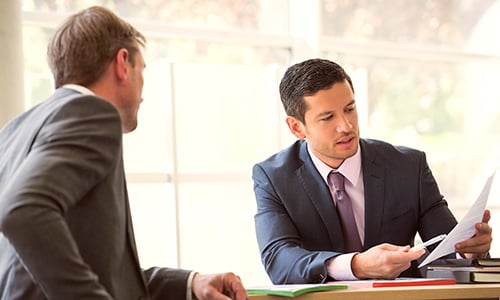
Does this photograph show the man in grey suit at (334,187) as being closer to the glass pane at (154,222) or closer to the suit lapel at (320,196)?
the suit lapel at (320,196)

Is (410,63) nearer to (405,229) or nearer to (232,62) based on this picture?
(232,62)

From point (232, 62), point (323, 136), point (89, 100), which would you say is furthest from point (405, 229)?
point (232, 62)

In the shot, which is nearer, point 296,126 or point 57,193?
point 57,193

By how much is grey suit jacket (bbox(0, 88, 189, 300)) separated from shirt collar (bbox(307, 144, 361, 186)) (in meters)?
1.26

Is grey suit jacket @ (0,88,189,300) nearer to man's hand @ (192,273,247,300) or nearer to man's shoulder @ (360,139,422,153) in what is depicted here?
man's hand @ (192,273,247,300)

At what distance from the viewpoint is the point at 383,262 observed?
2537 mm

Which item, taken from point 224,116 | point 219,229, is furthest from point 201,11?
point 219,229

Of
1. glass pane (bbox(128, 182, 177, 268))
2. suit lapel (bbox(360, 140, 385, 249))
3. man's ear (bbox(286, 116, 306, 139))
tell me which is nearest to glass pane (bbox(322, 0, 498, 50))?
glass pane (bbox(128, 182, 177, 268))

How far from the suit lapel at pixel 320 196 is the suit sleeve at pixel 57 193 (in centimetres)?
139

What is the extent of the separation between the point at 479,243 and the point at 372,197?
424 millimetres

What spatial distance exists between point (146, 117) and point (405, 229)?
2313 millimetres

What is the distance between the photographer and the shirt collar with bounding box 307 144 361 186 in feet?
10.2

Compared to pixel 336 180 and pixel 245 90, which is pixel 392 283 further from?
pixel 245 90

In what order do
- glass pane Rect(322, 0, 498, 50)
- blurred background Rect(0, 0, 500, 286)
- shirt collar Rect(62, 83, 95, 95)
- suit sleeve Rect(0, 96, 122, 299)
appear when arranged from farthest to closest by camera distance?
1. glass pane Rect(322, 0, 498, 50)
2. blurred background Rect(0, 0, 500, 286)
3. shirt collar Rect(62, 83, 95, 95)
4. suit sleeve Rect(0, 96, 122, 299)
